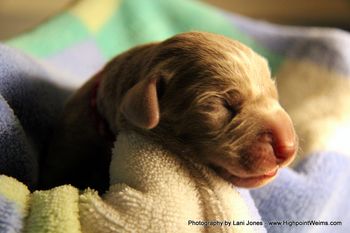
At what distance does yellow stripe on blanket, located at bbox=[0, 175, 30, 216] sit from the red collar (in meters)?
0.29

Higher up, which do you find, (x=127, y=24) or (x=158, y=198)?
(x=158, y=198)

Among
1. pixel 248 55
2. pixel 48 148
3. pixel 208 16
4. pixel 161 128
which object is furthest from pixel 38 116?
pixel 208 16

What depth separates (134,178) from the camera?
2.87 ft

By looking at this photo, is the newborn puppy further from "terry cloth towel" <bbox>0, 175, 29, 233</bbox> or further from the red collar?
"terry cloth towel" <bbox>0, 175, 29, 233</bbox>

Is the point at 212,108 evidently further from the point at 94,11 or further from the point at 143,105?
the point at 94,11

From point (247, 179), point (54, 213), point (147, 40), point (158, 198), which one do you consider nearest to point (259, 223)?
point (247, 179)

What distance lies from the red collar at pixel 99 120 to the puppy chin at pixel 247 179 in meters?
0.29

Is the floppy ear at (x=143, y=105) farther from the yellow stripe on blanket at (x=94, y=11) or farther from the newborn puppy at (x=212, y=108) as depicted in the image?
the yellow stripe on blanket at (x=94, y=11)

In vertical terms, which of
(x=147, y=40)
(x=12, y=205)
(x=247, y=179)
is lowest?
(x=147, y=40)

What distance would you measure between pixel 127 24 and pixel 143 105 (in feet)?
3.59

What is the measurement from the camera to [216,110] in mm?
894

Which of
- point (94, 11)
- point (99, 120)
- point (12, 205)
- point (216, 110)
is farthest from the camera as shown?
point (94, 11)

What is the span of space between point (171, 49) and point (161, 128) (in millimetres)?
143

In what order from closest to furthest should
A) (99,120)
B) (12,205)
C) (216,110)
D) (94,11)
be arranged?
(12,205)
(216,110)
(99,120)
(94,11)
